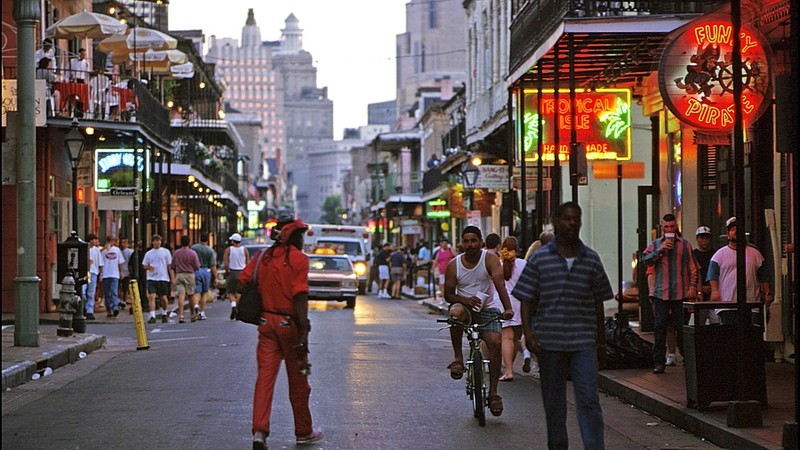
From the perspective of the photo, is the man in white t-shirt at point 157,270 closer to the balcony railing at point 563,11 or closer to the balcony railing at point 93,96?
the balcony railing at point 93,96

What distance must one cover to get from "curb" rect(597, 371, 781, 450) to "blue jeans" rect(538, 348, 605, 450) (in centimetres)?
159

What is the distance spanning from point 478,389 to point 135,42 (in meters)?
22.6

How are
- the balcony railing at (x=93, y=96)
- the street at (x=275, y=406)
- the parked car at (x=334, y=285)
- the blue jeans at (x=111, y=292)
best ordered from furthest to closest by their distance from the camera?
1. the parked car at (x=334, y=285)
2. the blue jeans at (x=111, y=292)
3. the balcony railing at (x=93, y=96)
4. the street at (x=275, y=406)

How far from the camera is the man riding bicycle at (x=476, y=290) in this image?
40.9ft

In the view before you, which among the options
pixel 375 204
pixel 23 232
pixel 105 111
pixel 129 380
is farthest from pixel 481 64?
pixel 375 204

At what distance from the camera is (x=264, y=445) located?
9.82m

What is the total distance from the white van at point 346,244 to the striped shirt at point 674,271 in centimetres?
3000

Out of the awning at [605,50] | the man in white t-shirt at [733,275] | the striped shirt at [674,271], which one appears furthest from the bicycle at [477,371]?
the awning at [605,50]

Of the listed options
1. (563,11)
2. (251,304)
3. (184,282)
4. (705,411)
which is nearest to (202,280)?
(184,282)

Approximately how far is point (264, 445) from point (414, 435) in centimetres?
154

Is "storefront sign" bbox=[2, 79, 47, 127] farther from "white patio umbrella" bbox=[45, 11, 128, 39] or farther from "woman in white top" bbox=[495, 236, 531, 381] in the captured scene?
"white patio umbrella" bbox=[45, 11, 128, 39]

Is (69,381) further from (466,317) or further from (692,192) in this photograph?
(692,192)

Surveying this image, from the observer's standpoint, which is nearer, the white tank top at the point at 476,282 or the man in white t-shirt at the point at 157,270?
the white tank top at the point at 476,282

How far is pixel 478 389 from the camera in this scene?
11.8 m
